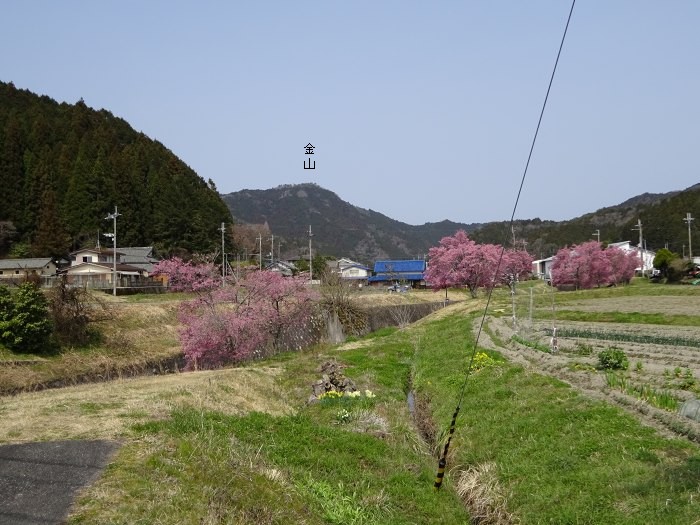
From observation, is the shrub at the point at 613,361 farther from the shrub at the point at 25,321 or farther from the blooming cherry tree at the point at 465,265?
the blooming cherry tree at the point at 465,265

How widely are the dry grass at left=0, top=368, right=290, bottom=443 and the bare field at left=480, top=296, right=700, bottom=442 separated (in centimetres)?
666

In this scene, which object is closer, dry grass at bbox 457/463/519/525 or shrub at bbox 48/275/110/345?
dry grass at bbox 457/463/519/525

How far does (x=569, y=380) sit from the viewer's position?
1194 cm

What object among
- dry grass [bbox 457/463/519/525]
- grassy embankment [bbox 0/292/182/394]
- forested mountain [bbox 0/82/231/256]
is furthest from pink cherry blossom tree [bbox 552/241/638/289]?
dry grass [bbox 457/463/519/525]

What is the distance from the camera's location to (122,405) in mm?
10430

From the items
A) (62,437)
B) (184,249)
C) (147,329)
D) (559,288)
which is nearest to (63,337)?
(147,329)

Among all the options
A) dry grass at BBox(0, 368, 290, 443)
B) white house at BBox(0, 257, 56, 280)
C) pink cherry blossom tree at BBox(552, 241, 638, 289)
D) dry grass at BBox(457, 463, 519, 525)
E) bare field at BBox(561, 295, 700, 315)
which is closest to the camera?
dry grass at BBox(457, 463, 519, 525)

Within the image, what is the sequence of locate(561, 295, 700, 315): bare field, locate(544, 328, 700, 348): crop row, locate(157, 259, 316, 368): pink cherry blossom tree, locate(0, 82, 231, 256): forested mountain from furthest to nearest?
locate(0, 82, 231, 256): forested mountain
locate(561, 295, 700, 315): bare field
locate(157, 259, 316, 368): pink cherry blossom tree
locate(544, 328, 700, 348): crop row

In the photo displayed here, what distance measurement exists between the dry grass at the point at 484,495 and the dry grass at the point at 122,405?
4.62 m

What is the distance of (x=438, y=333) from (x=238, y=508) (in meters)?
22.6

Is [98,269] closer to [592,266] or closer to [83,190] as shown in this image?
[83,190]

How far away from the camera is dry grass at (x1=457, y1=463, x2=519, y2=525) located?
7992 millimetres

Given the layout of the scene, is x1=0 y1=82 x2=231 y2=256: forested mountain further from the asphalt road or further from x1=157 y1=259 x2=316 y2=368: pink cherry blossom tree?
the asphalt road

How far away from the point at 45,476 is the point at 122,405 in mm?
4487
